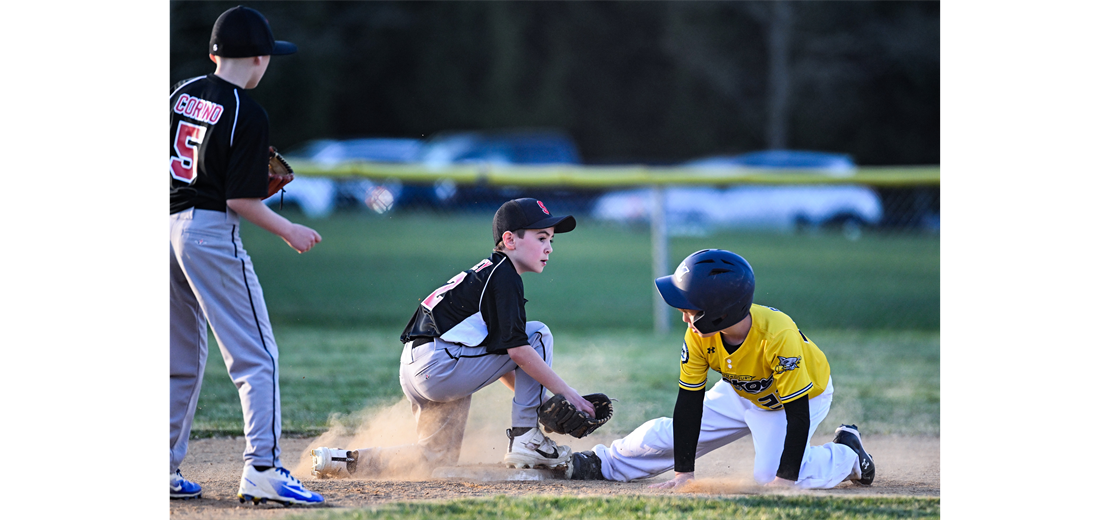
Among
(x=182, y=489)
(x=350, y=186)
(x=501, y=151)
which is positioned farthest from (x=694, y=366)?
(x=501, y=151)

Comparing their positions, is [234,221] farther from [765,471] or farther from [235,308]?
[765,471]

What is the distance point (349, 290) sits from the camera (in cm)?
1137

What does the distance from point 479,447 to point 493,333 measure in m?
0.98

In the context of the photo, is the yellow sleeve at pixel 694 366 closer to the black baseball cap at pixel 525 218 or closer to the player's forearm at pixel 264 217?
the black baseball cap at pixel 525 218

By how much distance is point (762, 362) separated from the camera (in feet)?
12.5

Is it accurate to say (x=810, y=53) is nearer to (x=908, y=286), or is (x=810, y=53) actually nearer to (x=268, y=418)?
(x=908, y=286)

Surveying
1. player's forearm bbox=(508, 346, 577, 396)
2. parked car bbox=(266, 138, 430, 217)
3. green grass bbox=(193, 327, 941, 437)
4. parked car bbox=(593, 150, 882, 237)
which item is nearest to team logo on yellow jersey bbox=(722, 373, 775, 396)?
player's forearm bbox=(508, 346, 577, 396)

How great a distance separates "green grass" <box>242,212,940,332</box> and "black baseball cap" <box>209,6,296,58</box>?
6.02 meters

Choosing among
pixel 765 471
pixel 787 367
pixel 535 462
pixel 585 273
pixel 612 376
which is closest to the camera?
pixel 787 367

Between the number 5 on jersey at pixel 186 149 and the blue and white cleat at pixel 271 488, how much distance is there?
1.06 m

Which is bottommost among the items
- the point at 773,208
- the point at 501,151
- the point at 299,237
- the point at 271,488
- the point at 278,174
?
the point at 271,488

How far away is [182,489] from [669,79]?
108 feet

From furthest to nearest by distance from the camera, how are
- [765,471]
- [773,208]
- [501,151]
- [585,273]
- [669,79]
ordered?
[669,79]
[501,151]
[773,208]
[585,273]
[765,471]

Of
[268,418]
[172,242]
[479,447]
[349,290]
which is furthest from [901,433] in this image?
[349,290]
